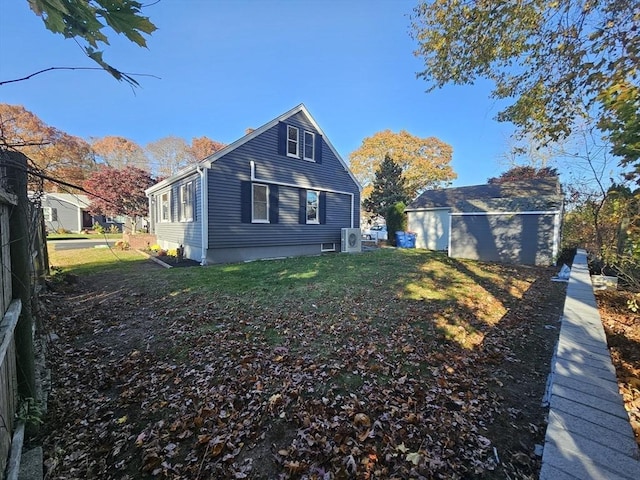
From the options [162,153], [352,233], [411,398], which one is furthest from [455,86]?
[162,153]

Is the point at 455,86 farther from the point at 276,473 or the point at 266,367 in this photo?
the point at 276,473

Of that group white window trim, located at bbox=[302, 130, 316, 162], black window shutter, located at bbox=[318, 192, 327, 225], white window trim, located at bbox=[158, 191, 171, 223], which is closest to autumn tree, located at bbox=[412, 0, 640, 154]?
white window trim, located at bbox=[302, 130, 316, 162]

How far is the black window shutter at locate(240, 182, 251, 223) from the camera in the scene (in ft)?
36.3

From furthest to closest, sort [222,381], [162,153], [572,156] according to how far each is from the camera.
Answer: [162,153]
[572,156]
[222,381]

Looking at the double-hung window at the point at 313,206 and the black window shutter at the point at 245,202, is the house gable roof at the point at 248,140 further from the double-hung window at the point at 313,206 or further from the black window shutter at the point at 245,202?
the double-hung window at the point at 313,206

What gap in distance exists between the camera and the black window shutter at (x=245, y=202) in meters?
11.1

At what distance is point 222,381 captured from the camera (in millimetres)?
3219

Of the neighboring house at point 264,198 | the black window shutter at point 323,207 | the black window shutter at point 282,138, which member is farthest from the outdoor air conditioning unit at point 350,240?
the black window shutter at point 282,138

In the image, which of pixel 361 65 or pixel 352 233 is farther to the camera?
pixel 352 233

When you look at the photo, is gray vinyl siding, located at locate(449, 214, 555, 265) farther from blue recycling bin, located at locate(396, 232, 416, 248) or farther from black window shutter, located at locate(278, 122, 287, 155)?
black window shutter, located at locate(278, 122, 287, 155)

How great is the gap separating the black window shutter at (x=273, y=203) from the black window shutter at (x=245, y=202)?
0.97 metres

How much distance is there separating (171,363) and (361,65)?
13.8m

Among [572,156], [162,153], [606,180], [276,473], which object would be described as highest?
[162,153]

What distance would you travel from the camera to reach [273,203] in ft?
39.3
